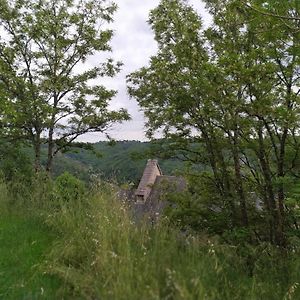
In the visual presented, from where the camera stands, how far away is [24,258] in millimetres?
5168

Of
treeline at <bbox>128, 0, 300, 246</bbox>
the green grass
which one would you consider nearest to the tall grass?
the green grass

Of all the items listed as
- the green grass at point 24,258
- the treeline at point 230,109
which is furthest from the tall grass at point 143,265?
the treeline at point 230,109

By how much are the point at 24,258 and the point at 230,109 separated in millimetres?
6637

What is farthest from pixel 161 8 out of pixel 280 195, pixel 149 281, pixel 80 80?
pixel 149 281

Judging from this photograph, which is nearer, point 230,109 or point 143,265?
point 143,265

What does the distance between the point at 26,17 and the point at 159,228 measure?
1648cm

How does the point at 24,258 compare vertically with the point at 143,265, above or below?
below

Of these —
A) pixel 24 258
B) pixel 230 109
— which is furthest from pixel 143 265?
pixel 230 109

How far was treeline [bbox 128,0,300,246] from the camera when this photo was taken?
31.4 ft

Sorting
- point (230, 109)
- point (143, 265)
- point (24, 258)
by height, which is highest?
point (230, 109)

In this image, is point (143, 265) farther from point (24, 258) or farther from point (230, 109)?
point (230, 109)

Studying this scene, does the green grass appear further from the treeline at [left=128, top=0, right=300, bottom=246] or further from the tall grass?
the treeline at [left=128, top=0, right=300, bottom=246]

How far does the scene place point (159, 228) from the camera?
16.7 feet

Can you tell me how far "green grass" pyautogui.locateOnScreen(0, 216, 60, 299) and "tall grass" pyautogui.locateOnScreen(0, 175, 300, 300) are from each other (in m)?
0.14
